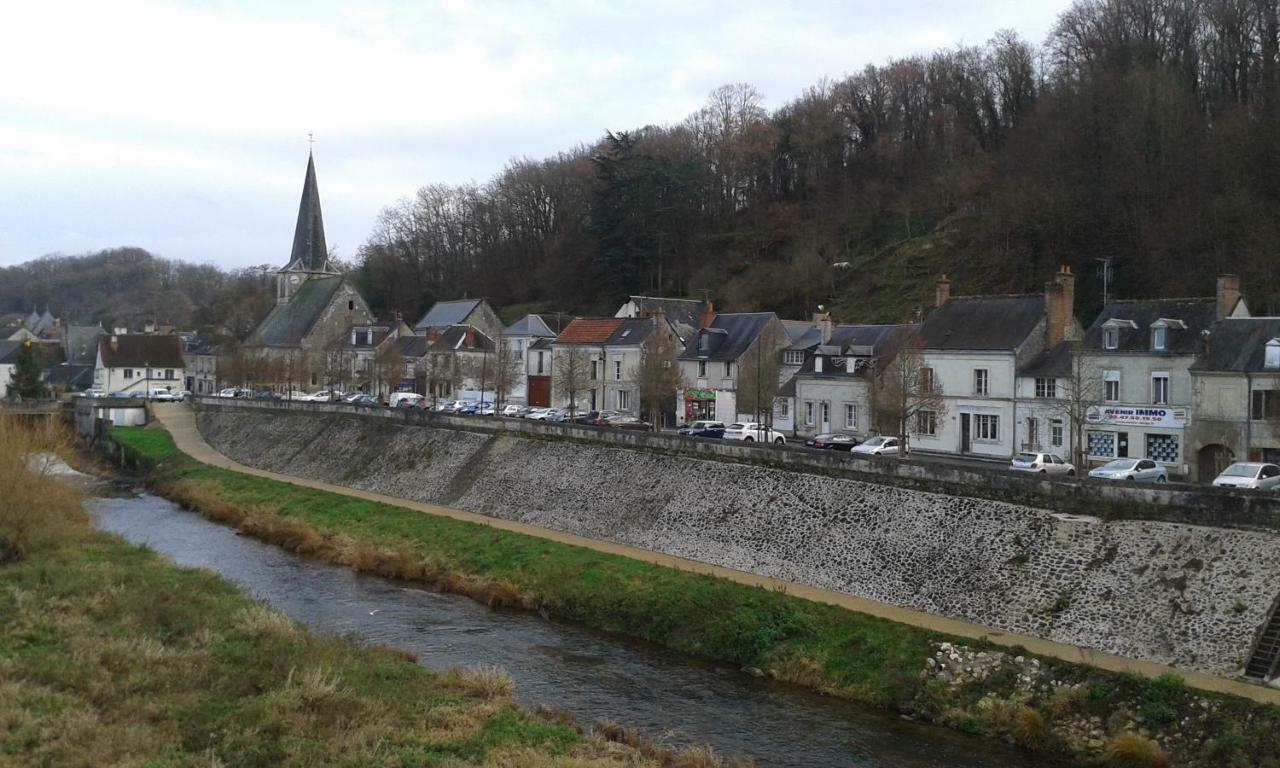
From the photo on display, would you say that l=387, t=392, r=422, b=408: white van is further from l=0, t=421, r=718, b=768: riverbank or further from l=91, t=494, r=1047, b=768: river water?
l=0, t=421, r=718, b=768: riverbank

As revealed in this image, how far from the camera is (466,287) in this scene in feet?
271

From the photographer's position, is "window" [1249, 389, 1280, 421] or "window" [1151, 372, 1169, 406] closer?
"window" [1249, 389, 1280, 421]

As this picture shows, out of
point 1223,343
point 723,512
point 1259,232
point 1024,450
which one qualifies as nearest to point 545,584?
point 723,512

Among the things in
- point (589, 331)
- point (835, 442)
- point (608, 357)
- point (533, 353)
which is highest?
point (589, 331)

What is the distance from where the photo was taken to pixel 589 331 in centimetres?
5144

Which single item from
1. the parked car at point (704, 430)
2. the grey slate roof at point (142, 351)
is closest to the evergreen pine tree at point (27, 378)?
the grey slate roof at point (142, 351)

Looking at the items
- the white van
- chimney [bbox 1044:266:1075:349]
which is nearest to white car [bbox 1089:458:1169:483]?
chimney [bbox 1044:266:1075:349]

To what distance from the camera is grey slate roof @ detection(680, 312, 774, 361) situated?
149ft

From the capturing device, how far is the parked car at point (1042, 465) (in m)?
28.2

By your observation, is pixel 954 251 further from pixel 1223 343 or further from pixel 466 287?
pixel 466 287

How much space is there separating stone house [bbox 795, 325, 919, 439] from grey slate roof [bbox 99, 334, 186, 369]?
5646 cm

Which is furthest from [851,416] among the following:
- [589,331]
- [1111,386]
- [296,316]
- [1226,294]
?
[296,316]

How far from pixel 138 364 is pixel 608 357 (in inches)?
1790

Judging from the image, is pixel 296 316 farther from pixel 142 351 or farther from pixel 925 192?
pixel 925 192
